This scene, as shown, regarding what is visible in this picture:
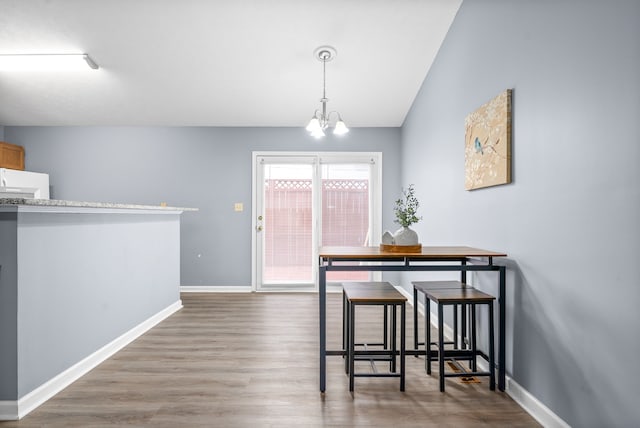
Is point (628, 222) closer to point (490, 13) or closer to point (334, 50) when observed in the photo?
point (490, 13)

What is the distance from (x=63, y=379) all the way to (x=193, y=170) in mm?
3149

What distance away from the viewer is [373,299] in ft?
6.73

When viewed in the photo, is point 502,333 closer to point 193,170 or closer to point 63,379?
point 63,379

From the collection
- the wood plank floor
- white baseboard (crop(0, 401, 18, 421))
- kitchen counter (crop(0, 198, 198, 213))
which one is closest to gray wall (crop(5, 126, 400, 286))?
the wood plank floor

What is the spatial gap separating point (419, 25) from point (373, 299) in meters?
2.55

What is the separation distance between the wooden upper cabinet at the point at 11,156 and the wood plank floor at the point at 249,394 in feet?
11.4

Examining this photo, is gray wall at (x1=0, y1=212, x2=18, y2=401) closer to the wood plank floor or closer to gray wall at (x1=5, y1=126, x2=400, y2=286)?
the wood plank floor

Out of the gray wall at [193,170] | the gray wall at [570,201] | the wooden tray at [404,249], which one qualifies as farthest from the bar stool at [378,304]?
the gray wall at [193,170]

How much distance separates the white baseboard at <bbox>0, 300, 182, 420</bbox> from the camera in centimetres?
183

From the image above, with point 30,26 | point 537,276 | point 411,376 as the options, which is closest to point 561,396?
point 537,276

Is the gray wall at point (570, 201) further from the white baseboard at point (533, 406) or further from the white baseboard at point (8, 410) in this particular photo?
the white baseboard at point (8, 410)

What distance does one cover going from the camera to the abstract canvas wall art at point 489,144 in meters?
2.12

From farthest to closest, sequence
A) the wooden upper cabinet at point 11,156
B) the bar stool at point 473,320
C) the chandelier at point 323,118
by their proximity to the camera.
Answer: the wooden upper cabinet at point 11,156, the chandelier at point 323,118, the bar stool at point 473,320

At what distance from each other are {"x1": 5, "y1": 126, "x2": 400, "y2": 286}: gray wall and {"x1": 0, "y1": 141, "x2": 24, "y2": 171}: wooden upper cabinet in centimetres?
16
